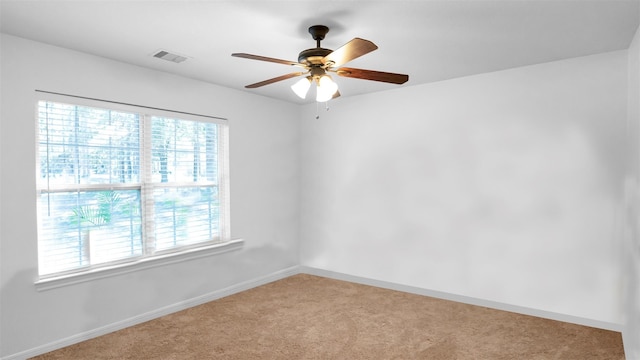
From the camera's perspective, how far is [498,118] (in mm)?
3816

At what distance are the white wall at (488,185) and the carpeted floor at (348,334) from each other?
0.37 m

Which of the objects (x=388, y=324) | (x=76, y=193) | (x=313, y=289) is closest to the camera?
(x=76, y=193)

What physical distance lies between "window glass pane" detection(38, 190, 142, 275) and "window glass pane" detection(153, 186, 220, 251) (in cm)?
24

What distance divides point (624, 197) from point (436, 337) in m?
1.96

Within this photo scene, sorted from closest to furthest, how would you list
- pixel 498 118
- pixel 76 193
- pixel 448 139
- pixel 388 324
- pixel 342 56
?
1. pixel 342 56
2. pixel 76 193
3. pixel 388 324
4. pixel 498 118
5. pixel 448 139

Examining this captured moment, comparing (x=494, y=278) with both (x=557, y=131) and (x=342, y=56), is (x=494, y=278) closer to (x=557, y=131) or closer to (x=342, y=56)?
(x=557, y=131)

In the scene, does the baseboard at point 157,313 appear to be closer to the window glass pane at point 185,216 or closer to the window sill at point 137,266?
the window sill at point 137,266

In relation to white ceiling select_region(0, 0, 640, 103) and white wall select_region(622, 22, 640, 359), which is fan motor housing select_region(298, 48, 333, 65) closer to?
white ceiling select_region(0, 0, 640, 103)

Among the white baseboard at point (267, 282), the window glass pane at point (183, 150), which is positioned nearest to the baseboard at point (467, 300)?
the white baseboard at point (267, 282)

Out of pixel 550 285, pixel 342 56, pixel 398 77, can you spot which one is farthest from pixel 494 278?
pixel 342 56

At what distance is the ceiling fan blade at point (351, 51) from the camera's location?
79.9 inches

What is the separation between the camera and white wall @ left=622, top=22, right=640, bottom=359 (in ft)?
8.43

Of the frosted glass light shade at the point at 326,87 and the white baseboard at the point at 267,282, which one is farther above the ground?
the frosted glass light shade at the point at 326,87

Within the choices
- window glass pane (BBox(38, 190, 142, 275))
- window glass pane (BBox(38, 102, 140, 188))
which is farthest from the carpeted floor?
window glass pane (BBox(38, 102, 140, 188))
